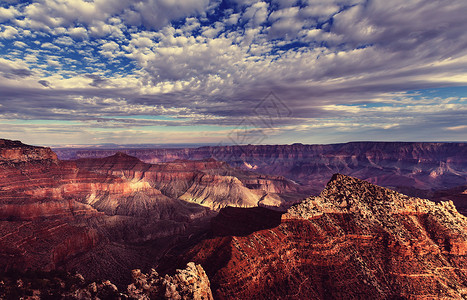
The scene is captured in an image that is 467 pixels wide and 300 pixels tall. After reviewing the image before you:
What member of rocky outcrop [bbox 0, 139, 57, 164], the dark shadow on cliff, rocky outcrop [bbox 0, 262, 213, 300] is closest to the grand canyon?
rocky outcrop [bbox 0, 262, 213, 300]

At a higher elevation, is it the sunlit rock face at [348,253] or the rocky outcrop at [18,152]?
the rocky outcrop at [18,152]

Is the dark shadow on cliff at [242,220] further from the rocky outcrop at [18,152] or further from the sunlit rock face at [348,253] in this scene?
the rocky outcrop at [18,152]

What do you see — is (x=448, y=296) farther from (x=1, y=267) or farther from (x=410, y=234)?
(x=1, y=267)

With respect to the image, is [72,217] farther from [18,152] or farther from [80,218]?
[18,152]

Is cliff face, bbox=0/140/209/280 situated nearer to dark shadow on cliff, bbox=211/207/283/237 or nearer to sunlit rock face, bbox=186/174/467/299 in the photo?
dark shadow on cliff, bbox=211/207/283/237

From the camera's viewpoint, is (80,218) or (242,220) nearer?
(242,220)

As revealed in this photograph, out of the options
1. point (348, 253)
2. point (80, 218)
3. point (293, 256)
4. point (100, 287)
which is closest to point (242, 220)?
point (293, 256)

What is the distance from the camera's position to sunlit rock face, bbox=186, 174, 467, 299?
121ft

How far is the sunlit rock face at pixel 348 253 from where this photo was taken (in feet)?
121

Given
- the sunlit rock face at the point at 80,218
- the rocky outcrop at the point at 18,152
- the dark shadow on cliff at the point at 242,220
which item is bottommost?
the sunlit rock face at the point at 80,218

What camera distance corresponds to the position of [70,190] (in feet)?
455

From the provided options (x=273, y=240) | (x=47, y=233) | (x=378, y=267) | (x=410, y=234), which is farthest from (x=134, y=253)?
(x=410, y=234)

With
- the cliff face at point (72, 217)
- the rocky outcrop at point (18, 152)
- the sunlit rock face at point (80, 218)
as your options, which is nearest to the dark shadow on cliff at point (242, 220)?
the sunlit rock face at point (80, 218)

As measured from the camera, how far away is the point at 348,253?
42156mm
